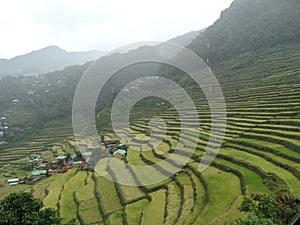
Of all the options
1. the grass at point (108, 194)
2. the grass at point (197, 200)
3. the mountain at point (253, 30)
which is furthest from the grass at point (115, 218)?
the mountain at point (253, 30)

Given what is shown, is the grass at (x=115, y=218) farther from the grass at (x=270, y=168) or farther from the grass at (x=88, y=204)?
the grass at (x=270, y=168)

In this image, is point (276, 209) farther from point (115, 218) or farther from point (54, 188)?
point (54, 188)

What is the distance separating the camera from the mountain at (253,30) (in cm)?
4503

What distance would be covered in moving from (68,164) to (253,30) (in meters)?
38.3

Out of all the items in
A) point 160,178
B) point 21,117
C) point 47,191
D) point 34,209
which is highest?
point 34,209

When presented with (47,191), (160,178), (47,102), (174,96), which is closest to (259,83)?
(174,96)

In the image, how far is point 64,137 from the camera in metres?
38.6

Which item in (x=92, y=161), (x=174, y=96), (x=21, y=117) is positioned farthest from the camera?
(x=21, y=117)

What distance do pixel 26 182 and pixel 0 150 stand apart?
59.0ft

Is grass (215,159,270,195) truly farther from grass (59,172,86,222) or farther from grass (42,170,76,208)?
grass (42,170,76,208)

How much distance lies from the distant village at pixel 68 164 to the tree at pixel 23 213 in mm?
10132

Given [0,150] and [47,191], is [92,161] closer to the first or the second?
[47,191]

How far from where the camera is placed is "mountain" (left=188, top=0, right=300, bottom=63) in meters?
45.0

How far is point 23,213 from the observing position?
8.52 meters
